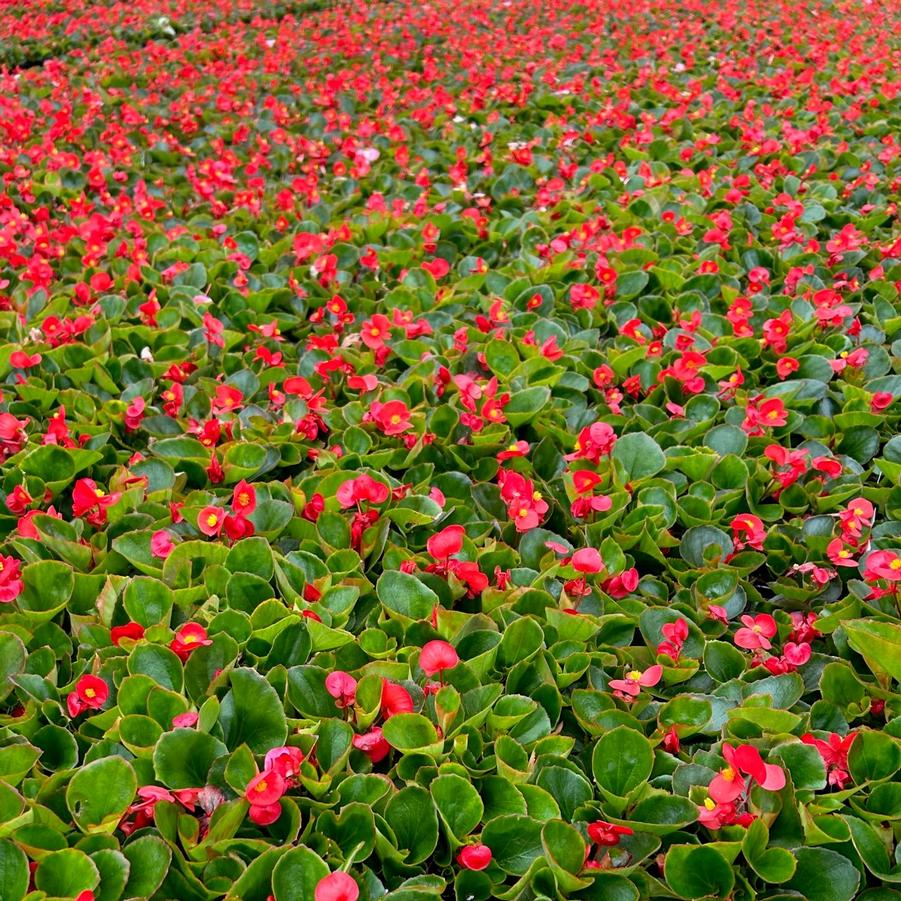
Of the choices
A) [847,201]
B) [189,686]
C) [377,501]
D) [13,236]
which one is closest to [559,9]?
[847,201]

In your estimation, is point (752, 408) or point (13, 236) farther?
point (13, 236)

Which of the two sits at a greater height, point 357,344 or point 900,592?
point 357,344

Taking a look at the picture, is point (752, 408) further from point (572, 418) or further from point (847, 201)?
point (847, 201)

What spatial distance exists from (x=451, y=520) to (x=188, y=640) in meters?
0.69

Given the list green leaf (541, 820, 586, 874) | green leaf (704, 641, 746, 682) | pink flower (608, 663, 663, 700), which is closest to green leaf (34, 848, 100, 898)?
green leaf (541, 820, 586, 874)

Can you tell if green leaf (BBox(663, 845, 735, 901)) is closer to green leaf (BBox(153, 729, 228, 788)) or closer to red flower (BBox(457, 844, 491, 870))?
red flower (BBox(457, 844, 491, 870))

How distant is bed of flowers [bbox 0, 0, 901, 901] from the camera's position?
139 cm

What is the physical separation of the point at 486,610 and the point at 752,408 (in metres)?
0.98

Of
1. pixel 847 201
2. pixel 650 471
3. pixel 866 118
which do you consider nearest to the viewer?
pixel 650 471

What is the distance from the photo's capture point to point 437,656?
5.22ft

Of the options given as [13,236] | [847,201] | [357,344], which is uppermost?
[13,236]

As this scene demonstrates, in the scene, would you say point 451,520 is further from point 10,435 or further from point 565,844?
point 10,435

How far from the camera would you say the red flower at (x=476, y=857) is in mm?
1359

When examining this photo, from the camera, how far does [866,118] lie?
4.79 metres
